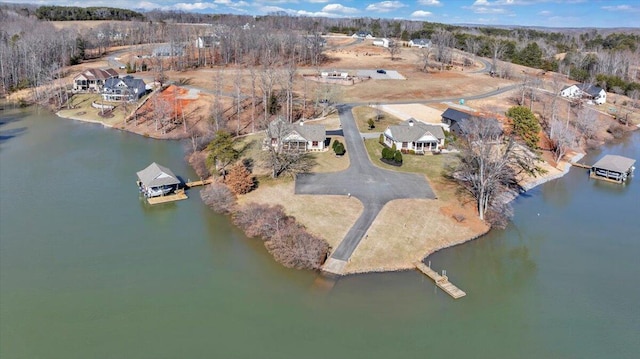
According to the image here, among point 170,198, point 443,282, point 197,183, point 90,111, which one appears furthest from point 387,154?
point 90,111

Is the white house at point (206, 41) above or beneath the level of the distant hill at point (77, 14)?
beneath

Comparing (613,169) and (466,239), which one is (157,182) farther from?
(613,169)

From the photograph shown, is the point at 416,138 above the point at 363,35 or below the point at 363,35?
below

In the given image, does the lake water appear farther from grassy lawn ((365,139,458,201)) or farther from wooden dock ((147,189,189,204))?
grassy lawn ((365,139,458,201))

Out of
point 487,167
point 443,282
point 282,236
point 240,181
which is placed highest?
point 487,167

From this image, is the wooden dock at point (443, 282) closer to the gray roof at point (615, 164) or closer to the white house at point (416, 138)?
the white house at point (416, 138)

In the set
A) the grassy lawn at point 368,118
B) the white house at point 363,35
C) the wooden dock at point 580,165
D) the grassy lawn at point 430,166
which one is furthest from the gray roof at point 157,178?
the white house at point 363,35

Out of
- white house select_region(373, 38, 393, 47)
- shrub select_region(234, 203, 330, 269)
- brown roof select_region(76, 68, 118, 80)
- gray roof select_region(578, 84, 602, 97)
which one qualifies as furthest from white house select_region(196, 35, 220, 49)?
shrub select_region(234, 203, 330, 269)
